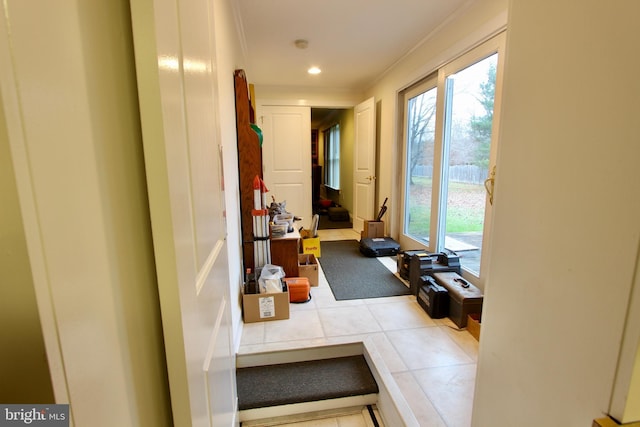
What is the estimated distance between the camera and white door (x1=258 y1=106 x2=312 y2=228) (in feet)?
15.8

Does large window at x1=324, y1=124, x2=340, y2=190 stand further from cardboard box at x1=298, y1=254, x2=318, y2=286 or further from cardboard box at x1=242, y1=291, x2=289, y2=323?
cardboard box at x1=242, y1=291, x2=289, y2=323

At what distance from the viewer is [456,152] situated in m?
2.82

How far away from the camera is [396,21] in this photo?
2705mm

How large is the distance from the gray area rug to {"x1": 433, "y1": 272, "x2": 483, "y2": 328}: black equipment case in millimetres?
506

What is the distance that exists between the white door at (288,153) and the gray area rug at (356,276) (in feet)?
4.56

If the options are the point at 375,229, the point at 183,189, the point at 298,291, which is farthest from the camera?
the point at 375,229

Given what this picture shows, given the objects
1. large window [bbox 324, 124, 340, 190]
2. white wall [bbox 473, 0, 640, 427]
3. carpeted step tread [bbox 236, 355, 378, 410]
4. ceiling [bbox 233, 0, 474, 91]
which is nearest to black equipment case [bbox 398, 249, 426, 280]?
carpeted step tread [bbox 236, 355, 378, 410]

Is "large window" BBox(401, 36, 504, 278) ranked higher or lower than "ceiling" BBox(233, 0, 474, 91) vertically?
lower

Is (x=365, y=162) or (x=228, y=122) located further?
(x=365, y=162)

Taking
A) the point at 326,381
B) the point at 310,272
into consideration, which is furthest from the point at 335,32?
the point at 326,381

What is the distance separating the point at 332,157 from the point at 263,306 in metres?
6.07

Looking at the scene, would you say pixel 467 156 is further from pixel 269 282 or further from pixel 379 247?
A: pixel 269 282

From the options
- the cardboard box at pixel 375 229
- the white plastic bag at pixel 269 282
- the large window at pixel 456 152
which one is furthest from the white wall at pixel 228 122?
the cardboard box at pixel 375 229

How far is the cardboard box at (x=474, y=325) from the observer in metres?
2.02
